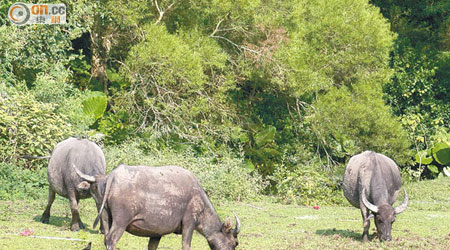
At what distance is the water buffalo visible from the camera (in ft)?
27.0

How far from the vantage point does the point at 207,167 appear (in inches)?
712

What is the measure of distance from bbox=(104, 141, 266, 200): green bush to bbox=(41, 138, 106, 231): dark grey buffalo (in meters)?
4.26

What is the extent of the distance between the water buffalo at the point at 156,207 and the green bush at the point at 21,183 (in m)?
7.22

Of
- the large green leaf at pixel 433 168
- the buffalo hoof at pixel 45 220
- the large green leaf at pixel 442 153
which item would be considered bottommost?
the large green leaf at pixel 433 168

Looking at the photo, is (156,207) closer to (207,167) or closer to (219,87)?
(207,167)

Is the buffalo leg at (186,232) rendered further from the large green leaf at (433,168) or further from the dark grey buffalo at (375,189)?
the large green leaf at (433,168)

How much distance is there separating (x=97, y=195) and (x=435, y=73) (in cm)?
1710

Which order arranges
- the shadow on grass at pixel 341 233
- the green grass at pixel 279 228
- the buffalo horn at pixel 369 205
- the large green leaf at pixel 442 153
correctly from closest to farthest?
the green grass at pixel 279 228 < the buffalo horn at pixel 369 205 < the shadow on grass at pixel 341 233 < the large green leaf at pixel 442 153

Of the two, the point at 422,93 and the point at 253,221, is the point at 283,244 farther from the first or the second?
the point at 422,93

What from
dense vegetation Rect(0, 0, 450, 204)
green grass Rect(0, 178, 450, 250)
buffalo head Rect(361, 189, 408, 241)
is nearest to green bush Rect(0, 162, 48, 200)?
dense vegetation Rect(0, 0, 450, 204)

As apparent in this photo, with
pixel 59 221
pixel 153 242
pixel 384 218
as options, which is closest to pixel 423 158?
pixel 384 218

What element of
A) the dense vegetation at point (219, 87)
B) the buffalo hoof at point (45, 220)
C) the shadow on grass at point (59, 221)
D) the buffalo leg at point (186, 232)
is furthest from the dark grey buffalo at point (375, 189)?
the dense vegetation at point (219, 87)

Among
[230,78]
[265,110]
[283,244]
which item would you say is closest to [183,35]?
[230,78]

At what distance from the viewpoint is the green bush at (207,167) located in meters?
17.1
